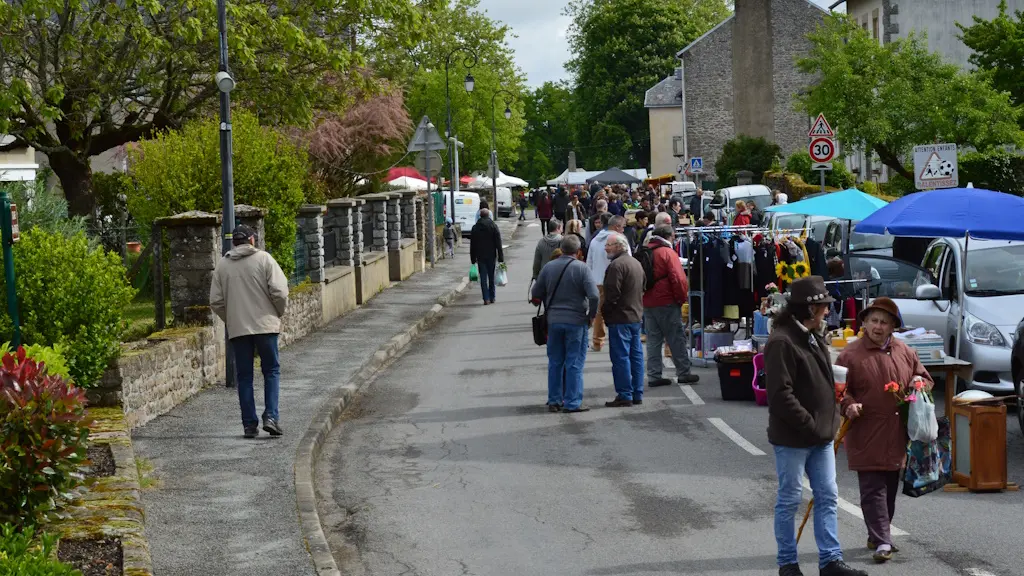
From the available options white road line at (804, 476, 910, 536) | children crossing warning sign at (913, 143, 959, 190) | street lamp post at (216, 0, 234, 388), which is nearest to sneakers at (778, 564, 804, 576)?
white road line at (804, 476, 910, 536)

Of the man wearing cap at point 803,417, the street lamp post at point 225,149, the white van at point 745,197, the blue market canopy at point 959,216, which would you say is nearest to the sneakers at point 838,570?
the man wearing cap at point 803,417

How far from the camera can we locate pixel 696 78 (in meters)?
74.8

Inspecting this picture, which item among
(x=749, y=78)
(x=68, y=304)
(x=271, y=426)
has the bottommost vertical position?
(x=271, y=426)

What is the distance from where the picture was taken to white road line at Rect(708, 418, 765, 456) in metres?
11.5

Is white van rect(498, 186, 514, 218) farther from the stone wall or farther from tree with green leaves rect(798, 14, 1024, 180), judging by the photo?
tree with green leaves rect(798, 14, 1024, 180)

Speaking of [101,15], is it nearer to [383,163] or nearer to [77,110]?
[77,110]

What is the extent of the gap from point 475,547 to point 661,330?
703 cm

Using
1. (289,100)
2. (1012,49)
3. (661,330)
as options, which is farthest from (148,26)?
(1012,49)

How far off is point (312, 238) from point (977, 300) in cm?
1177

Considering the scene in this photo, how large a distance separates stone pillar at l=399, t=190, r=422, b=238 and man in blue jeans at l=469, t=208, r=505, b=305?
9267mm

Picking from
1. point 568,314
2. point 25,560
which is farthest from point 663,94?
point 25,560

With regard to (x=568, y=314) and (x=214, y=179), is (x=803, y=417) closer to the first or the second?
(x=568, y=314)

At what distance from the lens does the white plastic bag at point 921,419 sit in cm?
784

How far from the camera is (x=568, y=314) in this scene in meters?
13.5
